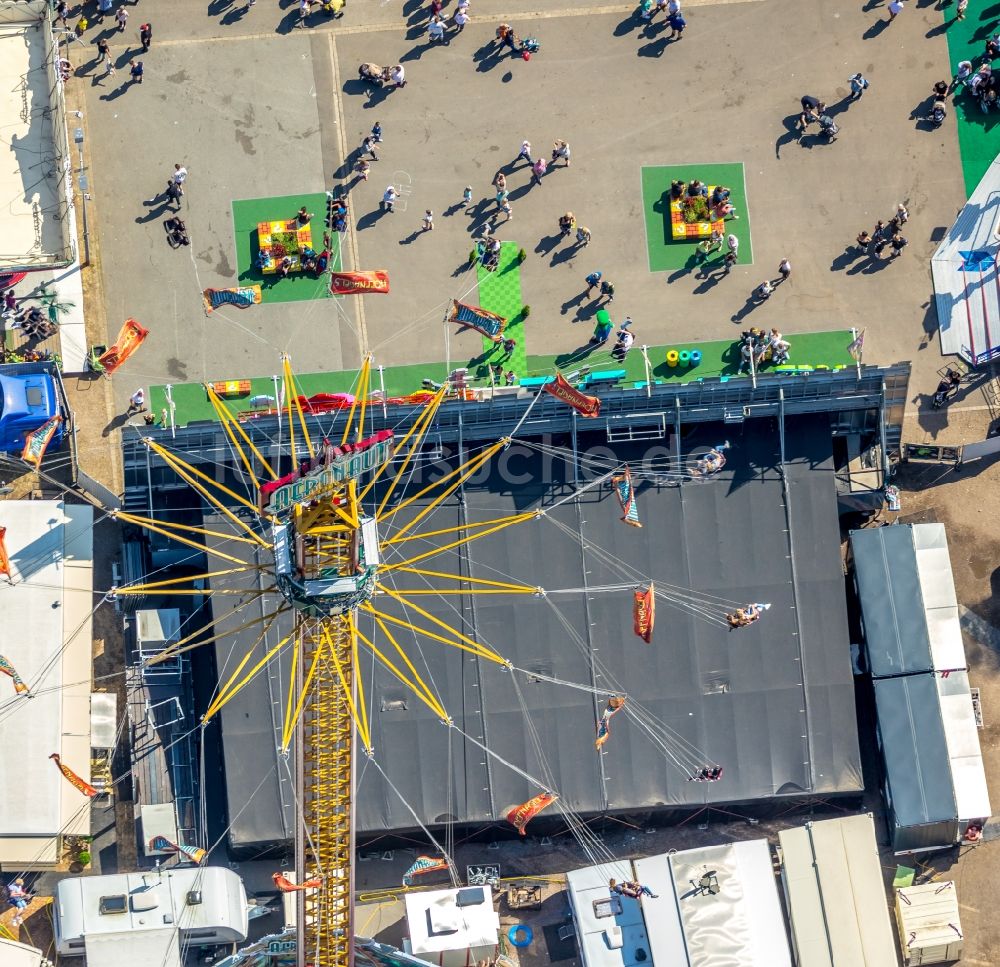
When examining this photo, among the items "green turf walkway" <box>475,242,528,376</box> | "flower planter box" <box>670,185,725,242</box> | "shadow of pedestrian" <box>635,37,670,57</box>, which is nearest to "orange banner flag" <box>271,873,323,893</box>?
"green turf walkway" <box>475,242,528,376</box>

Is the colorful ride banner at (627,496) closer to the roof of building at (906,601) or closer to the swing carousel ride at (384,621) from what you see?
the swing carousel ride at (384,621)

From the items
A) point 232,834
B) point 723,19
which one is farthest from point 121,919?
point 723,19

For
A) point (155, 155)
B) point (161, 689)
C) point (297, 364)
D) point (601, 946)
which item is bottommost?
point (601, 946)

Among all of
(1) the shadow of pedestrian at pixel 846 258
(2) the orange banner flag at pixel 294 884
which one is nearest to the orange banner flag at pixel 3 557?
(2) the orange banner flag at pixel 294 884

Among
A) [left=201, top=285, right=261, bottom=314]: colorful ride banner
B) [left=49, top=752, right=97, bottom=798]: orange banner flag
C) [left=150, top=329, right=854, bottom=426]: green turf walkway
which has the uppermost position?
[left=201, top=285, right=261, bottom=314]: colorful ride banner

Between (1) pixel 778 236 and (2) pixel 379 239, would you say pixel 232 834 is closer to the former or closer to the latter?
(2) pixel 379 239

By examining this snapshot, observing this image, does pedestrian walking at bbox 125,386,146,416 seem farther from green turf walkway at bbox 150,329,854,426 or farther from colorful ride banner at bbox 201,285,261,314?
colorful ride banner at bbox 201,285,261,314

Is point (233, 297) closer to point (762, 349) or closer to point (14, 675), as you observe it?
point (14, 675)
